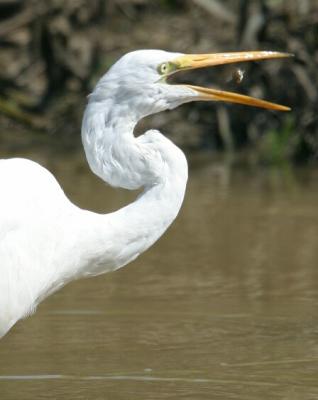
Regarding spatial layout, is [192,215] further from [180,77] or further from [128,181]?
[128,181]

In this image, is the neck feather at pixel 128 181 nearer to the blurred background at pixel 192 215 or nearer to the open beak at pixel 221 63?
the open beak at pixel 221 63

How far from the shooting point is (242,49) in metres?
12.8

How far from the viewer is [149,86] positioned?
5492mm

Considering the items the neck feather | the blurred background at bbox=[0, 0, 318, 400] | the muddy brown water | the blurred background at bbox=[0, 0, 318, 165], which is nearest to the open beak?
the neck feather

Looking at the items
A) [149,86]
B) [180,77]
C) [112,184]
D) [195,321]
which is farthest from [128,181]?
[180,77]

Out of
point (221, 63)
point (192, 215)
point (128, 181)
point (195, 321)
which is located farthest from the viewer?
point (192, 215)

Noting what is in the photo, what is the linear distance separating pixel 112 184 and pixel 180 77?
734 cm

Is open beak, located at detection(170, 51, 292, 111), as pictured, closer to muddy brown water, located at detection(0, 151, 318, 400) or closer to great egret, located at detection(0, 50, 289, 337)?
great egret, located at detection(0, 50, 289, 337)

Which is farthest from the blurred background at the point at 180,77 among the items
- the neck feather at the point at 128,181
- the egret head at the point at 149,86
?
the neck feather at the point at 128,181

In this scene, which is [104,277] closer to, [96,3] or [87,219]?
[87,219]

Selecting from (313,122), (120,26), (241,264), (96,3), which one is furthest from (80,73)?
(241,264)

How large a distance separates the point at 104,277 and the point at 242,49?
16.4 feet

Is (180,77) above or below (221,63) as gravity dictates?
below

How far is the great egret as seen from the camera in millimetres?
5445
